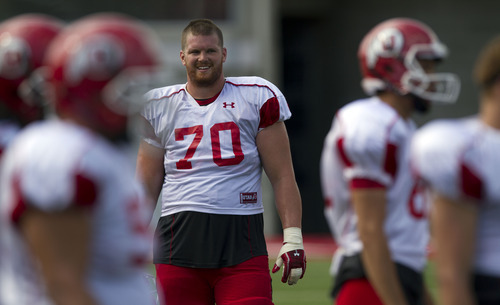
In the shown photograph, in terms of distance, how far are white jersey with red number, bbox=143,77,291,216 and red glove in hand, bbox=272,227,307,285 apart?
203 mm

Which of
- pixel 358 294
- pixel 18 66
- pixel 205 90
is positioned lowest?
pixel 358 294

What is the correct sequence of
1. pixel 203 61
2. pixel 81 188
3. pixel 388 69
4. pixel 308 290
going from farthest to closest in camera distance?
pixel 308 290 → pixel 203 61 → pixel 388 69 → pixel 81 188

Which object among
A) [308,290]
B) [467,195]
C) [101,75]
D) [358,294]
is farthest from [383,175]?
[308,290]

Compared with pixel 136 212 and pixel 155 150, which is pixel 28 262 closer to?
pixel 136 212

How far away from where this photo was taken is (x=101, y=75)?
244 centimetres

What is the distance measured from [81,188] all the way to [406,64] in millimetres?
1597

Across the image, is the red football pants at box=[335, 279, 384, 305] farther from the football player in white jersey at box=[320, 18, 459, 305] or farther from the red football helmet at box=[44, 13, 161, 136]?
the red football helmet at box=[44, 13, 161, 136]

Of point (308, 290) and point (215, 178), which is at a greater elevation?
point (215, 178)

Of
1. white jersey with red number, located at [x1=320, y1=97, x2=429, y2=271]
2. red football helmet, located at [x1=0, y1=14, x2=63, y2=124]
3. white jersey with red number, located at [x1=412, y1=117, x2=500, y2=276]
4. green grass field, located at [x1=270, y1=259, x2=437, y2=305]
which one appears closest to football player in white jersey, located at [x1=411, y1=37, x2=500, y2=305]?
white jersey with red number, located at [x1=412, y1=117, x2=500, y2=276]

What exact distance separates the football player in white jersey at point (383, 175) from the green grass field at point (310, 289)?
597 centimetres

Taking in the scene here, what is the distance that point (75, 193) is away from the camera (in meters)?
2.29

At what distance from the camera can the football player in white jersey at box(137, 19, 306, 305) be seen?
444cm

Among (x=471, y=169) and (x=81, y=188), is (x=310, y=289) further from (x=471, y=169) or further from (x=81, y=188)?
(x=81, y=188)

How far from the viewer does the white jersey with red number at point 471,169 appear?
2.68 m
